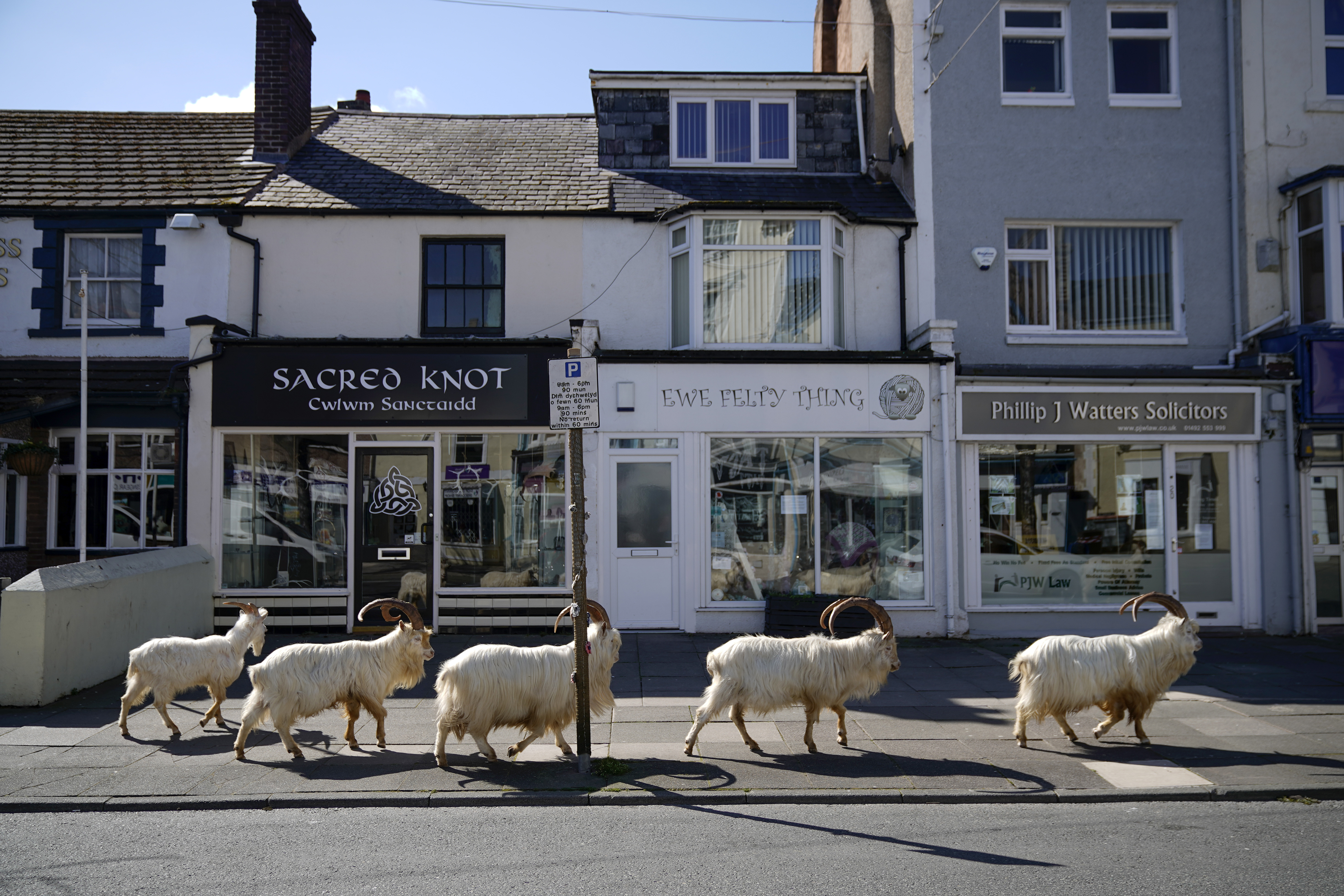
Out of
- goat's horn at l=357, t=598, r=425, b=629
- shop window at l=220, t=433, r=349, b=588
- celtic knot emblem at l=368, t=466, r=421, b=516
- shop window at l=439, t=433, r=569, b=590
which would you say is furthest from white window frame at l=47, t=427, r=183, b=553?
goat's horn at l=357, t=598, r=425, b=629

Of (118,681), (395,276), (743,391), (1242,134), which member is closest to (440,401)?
(395,276)

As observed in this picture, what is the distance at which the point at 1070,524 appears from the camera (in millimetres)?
13047

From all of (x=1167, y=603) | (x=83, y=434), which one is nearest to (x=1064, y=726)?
(x=1167, y=603)

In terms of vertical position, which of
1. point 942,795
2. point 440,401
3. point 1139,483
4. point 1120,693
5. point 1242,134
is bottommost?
point 942,795

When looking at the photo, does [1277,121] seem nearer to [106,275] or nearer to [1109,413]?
[1109,413]

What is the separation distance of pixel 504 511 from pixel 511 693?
5.79 meters

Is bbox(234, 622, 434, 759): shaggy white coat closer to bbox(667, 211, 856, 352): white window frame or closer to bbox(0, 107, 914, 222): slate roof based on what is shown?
bbox(667, 211, 856, 352): white window frame

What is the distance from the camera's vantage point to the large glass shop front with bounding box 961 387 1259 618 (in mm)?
12695

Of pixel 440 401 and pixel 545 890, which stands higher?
pixel 440 401

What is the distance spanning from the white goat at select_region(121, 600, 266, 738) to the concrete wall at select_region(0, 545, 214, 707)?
4.85ft

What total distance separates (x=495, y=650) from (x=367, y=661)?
3.68 feet

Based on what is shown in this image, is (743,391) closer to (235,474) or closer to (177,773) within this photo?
(235,474)

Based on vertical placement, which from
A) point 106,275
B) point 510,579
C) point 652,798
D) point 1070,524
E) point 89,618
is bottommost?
point 652,798

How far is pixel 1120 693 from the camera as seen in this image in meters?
7.52
